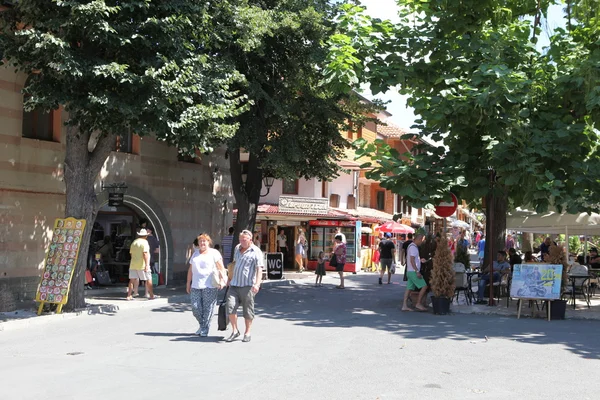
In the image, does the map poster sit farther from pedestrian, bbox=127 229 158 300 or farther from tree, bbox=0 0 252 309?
pedestrian, bbox=127 229 158 300

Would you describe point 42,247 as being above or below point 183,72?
below

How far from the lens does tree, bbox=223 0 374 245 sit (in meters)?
19.3

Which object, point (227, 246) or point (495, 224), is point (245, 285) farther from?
point (227, 246)

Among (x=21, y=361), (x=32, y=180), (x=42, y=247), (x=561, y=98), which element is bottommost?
(x=21, y=361)

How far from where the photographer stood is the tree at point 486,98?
557 inches

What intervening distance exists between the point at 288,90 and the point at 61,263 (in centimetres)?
902

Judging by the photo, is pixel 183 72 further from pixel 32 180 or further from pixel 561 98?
pixel 561 98

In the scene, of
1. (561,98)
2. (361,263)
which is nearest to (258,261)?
(561,98)

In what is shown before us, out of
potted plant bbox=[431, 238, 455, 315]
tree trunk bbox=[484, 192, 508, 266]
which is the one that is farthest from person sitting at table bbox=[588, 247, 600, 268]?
potted plant bbox=[431, 238, 455, 315]

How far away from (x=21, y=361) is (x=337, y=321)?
6.39 m

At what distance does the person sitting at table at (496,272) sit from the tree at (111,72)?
7.60 meters

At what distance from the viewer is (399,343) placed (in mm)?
10867

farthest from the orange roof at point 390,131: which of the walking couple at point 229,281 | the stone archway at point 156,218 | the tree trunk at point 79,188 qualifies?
the walking couple at point 229,281

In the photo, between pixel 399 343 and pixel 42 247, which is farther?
pixel 42 247
